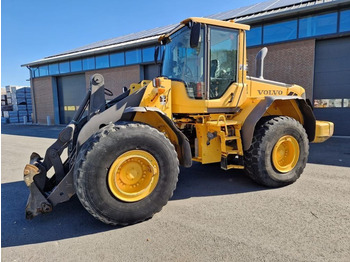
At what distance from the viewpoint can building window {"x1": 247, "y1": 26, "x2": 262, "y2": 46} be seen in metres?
12.5

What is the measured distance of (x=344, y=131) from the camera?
36.3ft

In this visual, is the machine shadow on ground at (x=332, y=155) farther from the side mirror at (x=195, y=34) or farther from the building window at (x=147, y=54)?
the building window at (x=147, y=54)

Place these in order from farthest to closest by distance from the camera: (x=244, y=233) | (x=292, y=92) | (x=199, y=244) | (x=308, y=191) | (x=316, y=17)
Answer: (x=316, y=17) → (x=292, y=92) → (x=308, y=191) → (x=244, y=233) → (x=199, y=244)

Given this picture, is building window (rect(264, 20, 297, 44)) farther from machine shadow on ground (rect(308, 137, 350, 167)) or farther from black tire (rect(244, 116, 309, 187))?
black tire (rect(244, 116, 309, 187))

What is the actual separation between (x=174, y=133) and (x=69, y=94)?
21.0 m

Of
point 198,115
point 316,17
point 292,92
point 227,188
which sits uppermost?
point 316,17

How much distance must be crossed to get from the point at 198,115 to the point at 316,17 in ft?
33.3

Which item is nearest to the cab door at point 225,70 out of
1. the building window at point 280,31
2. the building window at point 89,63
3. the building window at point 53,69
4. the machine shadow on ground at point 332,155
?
the machine shadow on ground at point 332,155

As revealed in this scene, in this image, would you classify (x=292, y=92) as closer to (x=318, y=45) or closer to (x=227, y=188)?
(x=227, y=188)

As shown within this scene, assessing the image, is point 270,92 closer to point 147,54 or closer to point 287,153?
point 287,153

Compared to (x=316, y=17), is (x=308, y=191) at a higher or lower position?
lower

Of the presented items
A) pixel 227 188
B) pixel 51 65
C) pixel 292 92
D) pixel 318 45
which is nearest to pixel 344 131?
pixel 318 45

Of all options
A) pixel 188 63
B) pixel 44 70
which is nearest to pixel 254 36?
pixel 188 63

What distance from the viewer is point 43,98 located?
2378 cm
